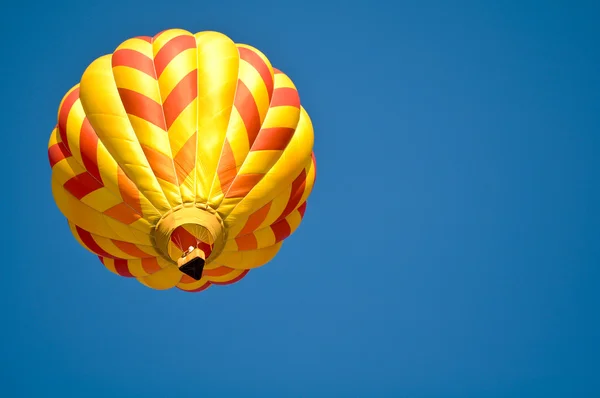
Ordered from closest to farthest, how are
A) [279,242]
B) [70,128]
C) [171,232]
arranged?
[171,232] → [70,128] → [279,242]

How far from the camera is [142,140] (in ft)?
45.9

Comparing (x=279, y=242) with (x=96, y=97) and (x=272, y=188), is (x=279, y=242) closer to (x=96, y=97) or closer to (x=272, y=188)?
(x=272, y=188)

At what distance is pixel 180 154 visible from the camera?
1383 cm

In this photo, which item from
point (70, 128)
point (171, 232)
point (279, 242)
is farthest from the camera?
point (279, 242)

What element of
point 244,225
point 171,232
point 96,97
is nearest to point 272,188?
point 244,225

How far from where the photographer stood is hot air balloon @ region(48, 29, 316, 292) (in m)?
13.8

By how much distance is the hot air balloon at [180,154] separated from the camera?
13.8 meters

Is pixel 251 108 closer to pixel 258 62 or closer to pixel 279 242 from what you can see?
pixel 258 62

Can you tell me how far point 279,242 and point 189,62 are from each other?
3.46 meters

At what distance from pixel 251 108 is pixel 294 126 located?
0.92 meters

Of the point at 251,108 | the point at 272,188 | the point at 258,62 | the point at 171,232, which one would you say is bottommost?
the point at 171,232

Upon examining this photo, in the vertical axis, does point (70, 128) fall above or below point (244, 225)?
above

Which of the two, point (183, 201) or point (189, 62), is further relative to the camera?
point (189, 62)

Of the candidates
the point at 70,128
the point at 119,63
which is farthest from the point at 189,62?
the point at 70,128
